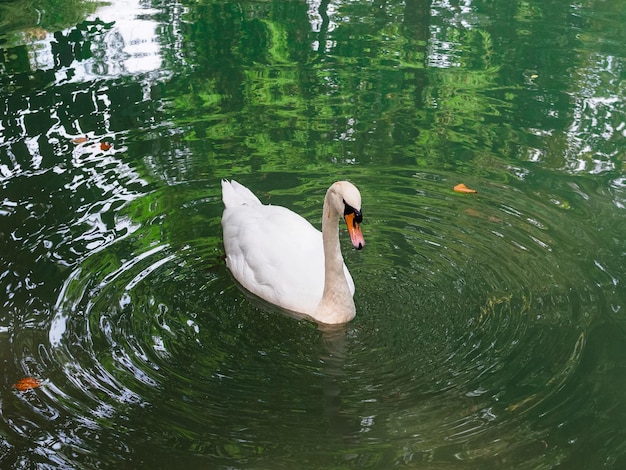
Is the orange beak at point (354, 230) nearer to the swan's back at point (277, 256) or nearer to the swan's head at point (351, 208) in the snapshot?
the swan's head at point (351, 208)

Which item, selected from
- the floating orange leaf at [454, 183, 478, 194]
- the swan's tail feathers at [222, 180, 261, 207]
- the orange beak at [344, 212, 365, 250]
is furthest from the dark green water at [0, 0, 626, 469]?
the orange beak at [344, 212, 365, 250]

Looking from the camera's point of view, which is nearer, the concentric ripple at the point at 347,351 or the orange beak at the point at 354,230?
the concentric ripple at the point at 347,351

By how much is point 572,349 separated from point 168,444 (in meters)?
2.45

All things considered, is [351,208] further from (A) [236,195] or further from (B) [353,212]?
(A) [236,195]

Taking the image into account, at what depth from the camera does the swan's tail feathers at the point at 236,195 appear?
6.50m

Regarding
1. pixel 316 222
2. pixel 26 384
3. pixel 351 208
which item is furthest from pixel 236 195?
pixel 26 384

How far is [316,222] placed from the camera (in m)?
6.72

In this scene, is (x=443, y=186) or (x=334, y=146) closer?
(x=443, y=186)

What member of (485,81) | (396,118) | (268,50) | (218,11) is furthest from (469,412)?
(218,11)

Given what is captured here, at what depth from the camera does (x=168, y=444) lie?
4379mm

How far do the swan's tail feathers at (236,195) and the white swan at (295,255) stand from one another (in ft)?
0.14

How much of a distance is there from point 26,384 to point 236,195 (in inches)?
92.3

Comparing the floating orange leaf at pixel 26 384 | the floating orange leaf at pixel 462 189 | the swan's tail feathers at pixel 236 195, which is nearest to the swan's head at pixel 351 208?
the swan's tail feathers at pixel 236 195

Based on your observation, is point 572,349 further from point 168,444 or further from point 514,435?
point 168,444
